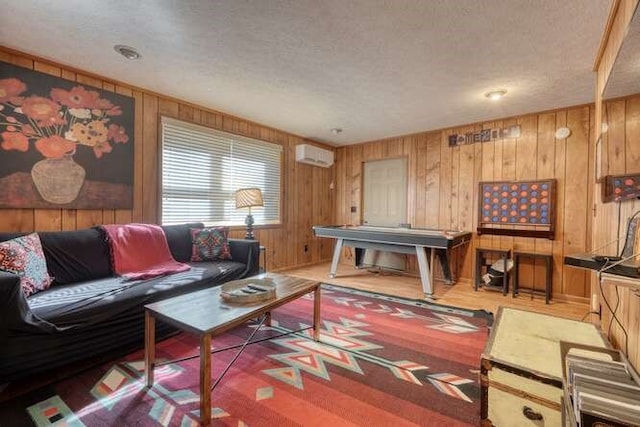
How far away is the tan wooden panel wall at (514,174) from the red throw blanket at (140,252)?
11.0 feet

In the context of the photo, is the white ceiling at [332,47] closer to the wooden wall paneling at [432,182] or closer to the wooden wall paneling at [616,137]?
the wooden wall paneling at [616,137]

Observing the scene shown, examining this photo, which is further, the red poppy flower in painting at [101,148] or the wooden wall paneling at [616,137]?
the red poppy flower in painting at [101,148]

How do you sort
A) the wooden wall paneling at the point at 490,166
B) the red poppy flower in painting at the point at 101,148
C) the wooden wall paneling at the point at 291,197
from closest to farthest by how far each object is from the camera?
the red poppy flower in painting at the point at 101,148
the wooden wall paneling at the point at 490,166
the wooden wall paneling at the point at 291,197

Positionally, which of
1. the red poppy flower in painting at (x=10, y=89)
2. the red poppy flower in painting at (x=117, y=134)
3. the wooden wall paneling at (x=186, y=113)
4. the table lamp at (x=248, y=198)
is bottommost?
the table lamp at (x=248, y=198)

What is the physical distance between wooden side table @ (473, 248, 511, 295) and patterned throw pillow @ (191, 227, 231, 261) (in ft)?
10.0

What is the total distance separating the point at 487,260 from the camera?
368 centimetres


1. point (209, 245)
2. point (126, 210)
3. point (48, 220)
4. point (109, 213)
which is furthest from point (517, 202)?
point (48, 220)

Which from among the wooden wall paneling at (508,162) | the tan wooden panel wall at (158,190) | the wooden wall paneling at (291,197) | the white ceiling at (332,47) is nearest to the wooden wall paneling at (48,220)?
the tan wooden panel wall at (158,190)

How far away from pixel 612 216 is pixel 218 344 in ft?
8.67

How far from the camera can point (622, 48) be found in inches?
49.4

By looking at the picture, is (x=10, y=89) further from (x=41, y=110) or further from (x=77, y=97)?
(x=77, y=97)

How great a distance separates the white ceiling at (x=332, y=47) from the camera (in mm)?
1704

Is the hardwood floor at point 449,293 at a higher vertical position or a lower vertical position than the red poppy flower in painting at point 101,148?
lower

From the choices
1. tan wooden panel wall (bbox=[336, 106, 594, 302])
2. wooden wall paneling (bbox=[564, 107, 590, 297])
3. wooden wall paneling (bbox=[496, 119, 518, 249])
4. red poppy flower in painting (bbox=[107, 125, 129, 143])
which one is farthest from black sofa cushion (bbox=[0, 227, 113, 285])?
wooden wall paneling (bbox=[564, 107, 590, 297])
